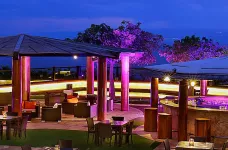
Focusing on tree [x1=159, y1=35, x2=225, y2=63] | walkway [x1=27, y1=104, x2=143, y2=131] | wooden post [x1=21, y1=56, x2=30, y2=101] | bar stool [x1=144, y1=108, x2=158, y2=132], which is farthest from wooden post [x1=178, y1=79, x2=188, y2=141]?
tree [x1=159, y1=35, x2=225, y2=63]

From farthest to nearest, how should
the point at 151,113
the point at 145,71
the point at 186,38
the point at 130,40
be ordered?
the point at 186,38
the point at 130,40
the point at 151,113
the point at 145,71

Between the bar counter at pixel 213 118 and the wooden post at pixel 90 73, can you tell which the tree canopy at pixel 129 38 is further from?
the bar counter at pixel 213 118

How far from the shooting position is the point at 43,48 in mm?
19609

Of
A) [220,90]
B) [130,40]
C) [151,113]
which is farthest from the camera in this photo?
[130,40]

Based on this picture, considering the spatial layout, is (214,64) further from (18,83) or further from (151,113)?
(18,83)

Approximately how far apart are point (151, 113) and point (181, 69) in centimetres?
350

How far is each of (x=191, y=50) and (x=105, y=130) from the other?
22.4 m

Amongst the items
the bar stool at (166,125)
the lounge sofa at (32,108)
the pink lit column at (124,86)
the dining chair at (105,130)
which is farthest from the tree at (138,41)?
the dining chair at (105,130)

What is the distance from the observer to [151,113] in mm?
18312

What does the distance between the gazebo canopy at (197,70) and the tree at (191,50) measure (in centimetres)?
1997

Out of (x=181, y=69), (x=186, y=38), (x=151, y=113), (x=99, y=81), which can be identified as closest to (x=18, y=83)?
(x=99, y=81)

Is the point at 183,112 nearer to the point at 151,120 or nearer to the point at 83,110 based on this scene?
the point at 151,120

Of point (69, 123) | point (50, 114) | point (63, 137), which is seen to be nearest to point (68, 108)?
point (50, 114)

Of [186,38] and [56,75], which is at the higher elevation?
[186,38]
